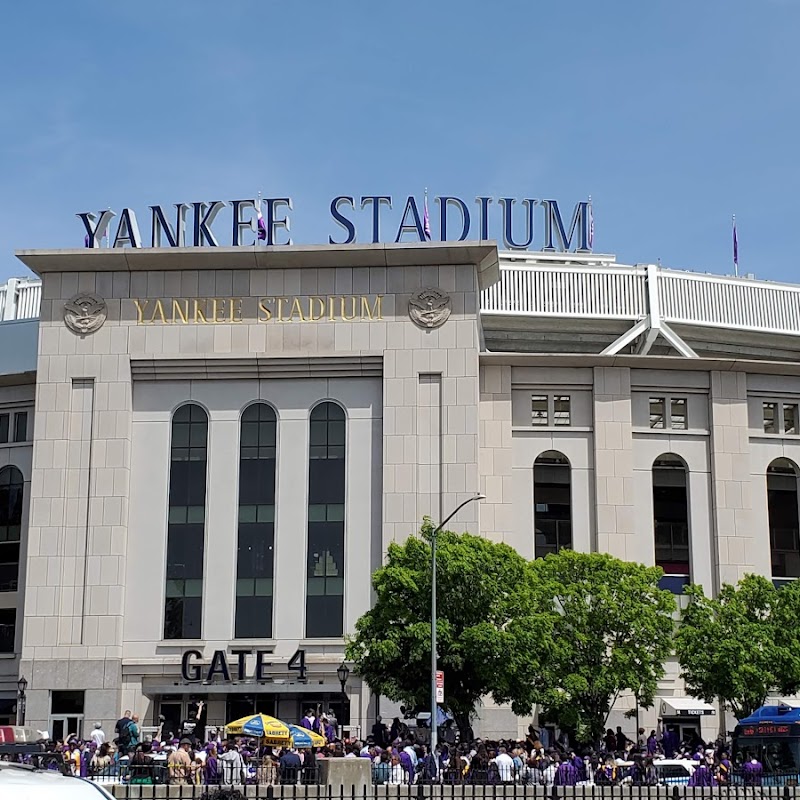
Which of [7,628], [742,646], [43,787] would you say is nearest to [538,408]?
[742,646]

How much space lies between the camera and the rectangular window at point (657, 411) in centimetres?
6131

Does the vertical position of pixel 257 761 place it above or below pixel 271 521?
below

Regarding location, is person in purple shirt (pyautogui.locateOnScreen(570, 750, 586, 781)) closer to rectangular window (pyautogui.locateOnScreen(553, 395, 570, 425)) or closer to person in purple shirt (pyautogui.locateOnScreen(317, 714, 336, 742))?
person in purple shirt (pyautogui.locateOnScreen(317, 714, 336, 742))

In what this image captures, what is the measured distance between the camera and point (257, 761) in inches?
1448

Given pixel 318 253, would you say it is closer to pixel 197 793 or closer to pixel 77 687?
pixel 77 687

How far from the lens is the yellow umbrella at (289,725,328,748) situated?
134 feet

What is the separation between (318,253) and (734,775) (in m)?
29.4

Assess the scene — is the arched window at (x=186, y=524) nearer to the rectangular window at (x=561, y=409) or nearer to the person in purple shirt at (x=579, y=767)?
the rectangular window at (x=561, y=409)

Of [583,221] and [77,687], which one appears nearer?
[77,687]

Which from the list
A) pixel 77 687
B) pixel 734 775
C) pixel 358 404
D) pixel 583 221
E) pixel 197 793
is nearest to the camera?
pixel 197 793

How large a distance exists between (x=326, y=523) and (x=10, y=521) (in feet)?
52.3

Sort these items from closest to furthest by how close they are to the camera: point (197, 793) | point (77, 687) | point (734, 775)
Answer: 1. point (197, 793)
2. point (734, 775)
3. point (77, 687)

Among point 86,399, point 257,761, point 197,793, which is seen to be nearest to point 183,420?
point 86,399

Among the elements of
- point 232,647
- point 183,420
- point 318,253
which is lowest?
point 232,647
